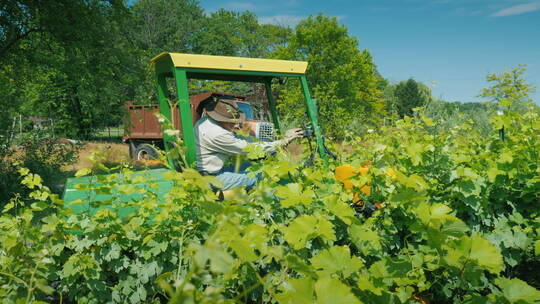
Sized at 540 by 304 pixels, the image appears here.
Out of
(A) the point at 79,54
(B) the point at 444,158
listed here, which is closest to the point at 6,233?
(B) the point at 444,158

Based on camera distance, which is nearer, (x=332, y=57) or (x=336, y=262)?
(x=336, y=262)

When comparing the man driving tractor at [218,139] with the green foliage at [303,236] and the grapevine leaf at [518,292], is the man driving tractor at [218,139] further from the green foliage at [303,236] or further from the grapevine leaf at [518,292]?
the grapevine leaf at [518,292]

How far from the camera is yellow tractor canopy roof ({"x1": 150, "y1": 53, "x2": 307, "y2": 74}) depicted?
282 centimetres

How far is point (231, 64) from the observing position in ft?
9.78

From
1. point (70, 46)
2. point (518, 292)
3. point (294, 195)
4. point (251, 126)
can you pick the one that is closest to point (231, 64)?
point (251, 126)

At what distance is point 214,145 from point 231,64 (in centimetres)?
74

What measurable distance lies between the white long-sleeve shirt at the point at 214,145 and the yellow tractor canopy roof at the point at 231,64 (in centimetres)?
59

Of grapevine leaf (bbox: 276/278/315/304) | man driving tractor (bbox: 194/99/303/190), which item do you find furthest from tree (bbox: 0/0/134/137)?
grapevine leaf (bbox: 276/278/315/304)

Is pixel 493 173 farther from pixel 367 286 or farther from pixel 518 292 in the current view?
pixel 367 286

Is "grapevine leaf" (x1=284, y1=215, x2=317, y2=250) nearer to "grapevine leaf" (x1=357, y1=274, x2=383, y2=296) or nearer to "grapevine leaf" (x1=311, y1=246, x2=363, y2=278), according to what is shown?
"grapevine leaf" (x1=311, y1=246, x2=363, y2=278)

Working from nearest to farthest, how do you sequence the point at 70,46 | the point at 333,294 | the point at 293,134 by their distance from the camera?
the point at 333,294 → the point at 293,134 → the point at 70,46

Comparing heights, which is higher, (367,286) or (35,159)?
(35,159)

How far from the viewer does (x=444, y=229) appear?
4.25ft

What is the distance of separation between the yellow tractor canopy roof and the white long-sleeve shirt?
0.59 meters
